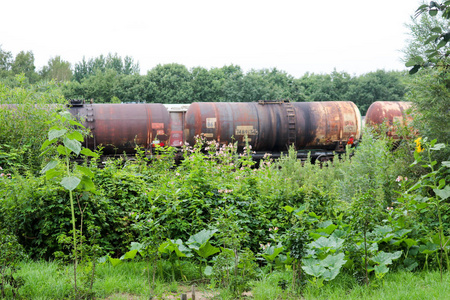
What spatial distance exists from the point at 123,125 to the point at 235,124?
420 centimetres

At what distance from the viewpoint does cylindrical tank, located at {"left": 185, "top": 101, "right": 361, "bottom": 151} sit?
15422mm

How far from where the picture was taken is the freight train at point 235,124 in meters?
14.5

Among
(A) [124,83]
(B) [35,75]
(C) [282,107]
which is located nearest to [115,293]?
(C) [282,107]

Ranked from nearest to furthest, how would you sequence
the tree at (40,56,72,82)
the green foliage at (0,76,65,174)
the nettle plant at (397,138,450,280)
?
the nettle plant at (397,138,450,280) → the green foliage at (0,76,65,174) → the tree at (40,56,72,82)

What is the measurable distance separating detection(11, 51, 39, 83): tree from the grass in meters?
63.6

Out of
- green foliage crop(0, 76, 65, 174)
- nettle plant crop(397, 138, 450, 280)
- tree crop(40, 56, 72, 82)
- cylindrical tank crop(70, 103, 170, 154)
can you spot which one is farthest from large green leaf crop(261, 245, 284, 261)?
tree crop(40, 56, 72, 82)

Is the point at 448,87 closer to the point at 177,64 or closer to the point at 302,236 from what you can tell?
the point at 302,236

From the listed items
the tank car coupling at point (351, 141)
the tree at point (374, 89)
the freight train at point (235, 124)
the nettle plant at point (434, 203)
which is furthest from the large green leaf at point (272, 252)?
the tree at point (374, 89)

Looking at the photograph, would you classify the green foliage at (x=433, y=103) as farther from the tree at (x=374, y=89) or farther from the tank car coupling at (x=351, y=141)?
the tree at (x=374, y=89)

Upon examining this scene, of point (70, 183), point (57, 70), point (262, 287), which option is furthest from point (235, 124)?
point (57, 70)

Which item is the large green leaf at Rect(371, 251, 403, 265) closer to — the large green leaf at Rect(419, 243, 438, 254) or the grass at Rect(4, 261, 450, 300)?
the grass at Rect(4, 261, 450, 300)

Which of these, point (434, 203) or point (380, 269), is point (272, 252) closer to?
point (380, 269)

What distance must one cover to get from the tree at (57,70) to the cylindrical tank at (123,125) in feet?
199

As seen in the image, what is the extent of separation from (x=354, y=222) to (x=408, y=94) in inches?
129
